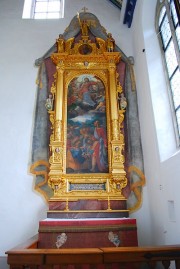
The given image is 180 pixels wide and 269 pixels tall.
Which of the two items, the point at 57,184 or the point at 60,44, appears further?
the point at 60,44

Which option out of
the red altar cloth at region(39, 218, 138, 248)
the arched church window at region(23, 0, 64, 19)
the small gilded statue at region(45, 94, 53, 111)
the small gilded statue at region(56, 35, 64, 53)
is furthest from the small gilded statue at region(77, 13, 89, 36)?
the red altar cloth at region(39, 218, 138, 248)

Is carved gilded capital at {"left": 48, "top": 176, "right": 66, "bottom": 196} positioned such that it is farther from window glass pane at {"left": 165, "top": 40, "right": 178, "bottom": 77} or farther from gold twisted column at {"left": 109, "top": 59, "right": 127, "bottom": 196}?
window glass pane at {"left": 165, "top": 40, "right": 178, "bottom": 77}

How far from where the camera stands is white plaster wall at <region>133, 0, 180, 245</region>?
3.70m

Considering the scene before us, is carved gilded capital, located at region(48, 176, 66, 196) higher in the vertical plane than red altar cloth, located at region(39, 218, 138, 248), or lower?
higher

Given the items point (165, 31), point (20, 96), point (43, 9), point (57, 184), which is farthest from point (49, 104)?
point (43, 9)

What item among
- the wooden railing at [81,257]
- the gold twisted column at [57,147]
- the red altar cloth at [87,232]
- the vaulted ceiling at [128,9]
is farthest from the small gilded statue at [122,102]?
the wooden railing at [81,257]

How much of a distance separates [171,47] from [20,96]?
3.40m

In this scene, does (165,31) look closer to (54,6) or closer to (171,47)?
(171,47)

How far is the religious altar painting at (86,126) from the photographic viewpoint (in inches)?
198

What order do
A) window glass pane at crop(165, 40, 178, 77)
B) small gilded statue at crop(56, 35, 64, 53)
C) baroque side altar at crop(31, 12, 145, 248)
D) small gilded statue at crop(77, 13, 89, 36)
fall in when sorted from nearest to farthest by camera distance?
window glass pane at crop(165, 40, 178, 77)
baroque side altar at crop(31, 12, 145, 248)
small gilded statue at crop(56, 35, 64, 53)
small gilded statue at crop(77, 13, 89, 36)

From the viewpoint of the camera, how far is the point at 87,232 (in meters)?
3.67

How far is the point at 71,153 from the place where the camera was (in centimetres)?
512

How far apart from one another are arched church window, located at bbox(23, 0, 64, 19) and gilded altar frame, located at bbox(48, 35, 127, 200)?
137cm

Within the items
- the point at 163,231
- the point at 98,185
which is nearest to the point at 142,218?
the point at 163,231
